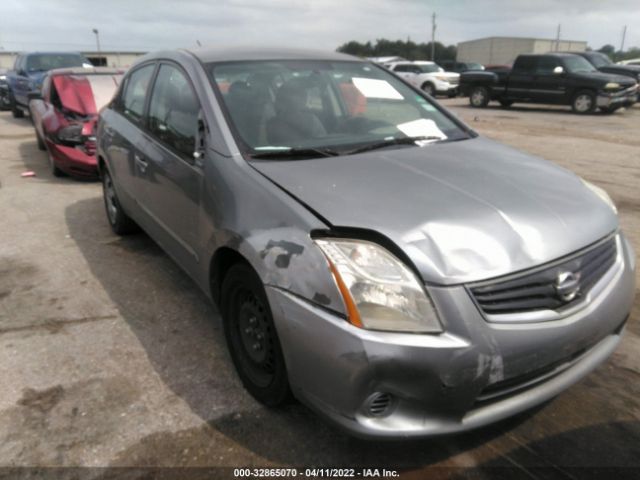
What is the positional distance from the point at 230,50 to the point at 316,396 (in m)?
2.46

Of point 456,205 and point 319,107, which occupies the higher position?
point 319,107

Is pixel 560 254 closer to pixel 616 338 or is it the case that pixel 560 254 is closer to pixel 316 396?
pixel 616 338

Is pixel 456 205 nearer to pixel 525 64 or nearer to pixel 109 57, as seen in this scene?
pixel 525 64

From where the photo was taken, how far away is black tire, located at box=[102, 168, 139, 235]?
16.0 ft

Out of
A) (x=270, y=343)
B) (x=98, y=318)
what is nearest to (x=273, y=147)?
(x=270, y=343)

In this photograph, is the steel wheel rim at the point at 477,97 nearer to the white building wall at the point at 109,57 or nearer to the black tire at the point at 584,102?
the black tire at the point at 584,102

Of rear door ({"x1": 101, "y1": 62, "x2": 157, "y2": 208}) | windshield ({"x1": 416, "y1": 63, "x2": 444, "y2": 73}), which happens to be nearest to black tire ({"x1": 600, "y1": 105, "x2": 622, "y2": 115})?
windshield ({"x1": 416, "y1": 63, "x2": 444, "y2": 73})

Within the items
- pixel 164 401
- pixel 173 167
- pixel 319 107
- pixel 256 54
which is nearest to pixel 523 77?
pixel 256 54

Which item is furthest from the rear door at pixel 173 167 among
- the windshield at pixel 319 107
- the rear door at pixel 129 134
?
the windshield at pixel 319 107

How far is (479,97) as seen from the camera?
1927 centimetres

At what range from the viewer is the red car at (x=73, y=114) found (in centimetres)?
721

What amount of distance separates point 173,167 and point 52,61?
12918 millimetres

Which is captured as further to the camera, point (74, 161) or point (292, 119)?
point (74, 161)

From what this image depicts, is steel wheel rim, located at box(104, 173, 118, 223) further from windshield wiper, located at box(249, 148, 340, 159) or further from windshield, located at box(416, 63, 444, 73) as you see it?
windshield, located at box(416, 63, 444, 73)
